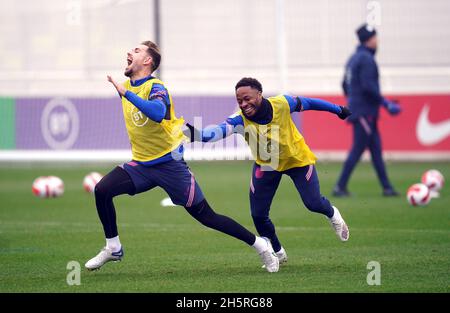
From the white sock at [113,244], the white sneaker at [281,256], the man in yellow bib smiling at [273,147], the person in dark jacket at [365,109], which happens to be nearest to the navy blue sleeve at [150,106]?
the man in yellow bib smiling at [273,147]

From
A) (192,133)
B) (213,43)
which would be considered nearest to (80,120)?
(213,43)

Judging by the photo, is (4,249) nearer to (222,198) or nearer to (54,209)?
(54,209)

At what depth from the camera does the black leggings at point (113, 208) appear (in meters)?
9.59

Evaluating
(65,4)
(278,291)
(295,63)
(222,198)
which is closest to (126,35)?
(65,4)

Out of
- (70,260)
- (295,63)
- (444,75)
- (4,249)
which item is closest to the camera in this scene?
(70,260)

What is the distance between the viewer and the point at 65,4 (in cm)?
2712

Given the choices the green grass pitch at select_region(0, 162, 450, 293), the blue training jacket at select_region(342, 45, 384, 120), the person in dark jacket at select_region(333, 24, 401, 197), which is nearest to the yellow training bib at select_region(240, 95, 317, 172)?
the green grass pitch at select_region(0, 162, 450, 293)

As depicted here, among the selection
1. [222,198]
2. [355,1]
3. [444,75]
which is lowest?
[222,198]

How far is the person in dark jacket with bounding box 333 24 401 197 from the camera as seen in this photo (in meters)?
16.5

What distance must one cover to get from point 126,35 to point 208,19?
6.88ft

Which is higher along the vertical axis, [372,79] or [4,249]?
[372,79]

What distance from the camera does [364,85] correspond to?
16688 millimetres

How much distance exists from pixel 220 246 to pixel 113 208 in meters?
2.21

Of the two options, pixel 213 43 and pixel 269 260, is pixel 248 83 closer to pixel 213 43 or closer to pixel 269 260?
pixel 269 260
